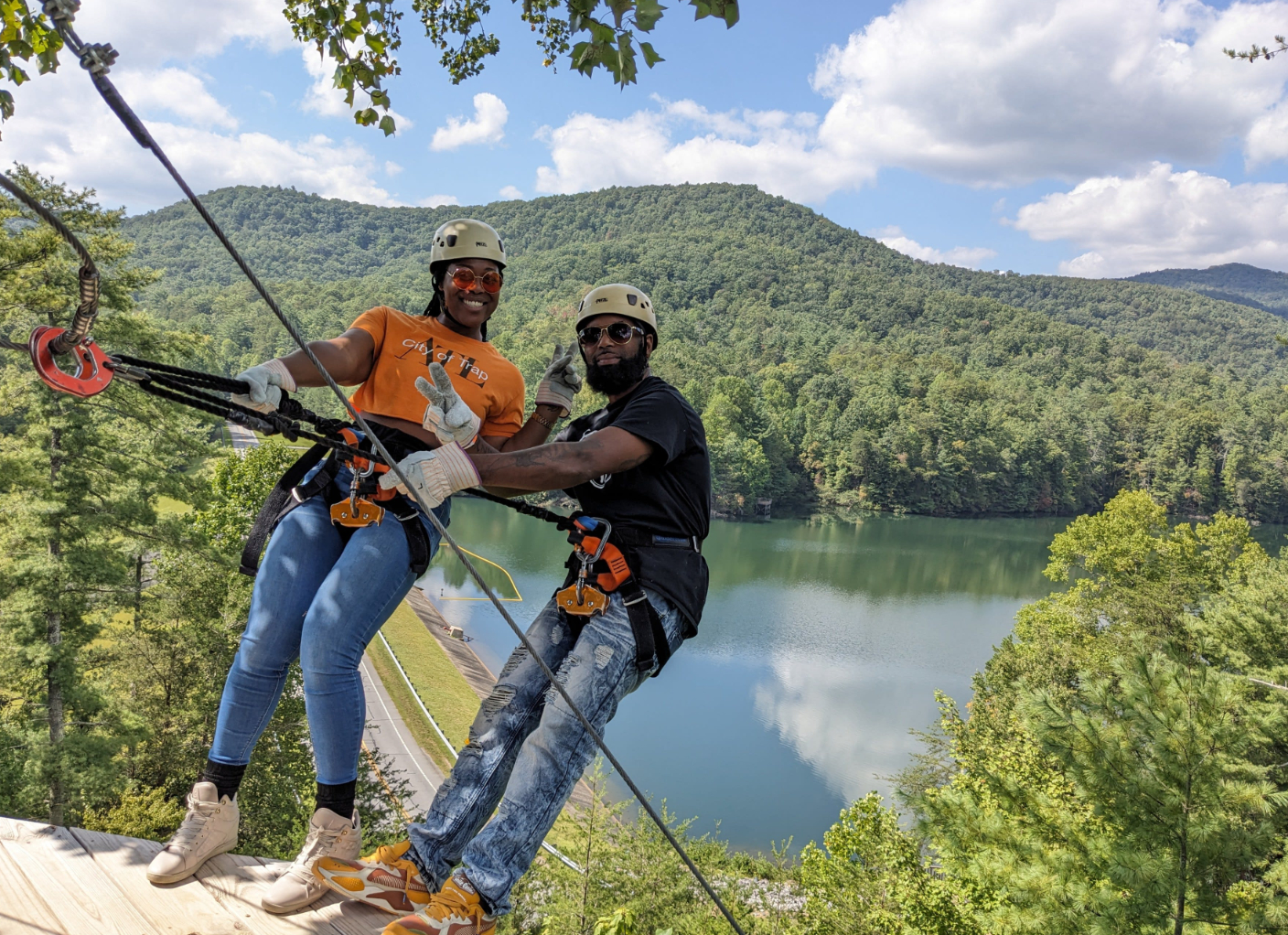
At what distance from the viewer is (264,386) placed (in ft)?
8.34

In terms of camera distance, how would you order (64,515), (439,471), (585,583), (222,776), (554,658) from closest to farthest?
(439,471) → (222,776) → (585,583) → (554,658) → (64,515)

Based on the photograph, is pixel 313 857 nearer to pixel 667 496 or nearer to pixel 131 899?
pixel 131 899

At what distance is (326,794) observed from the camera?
8.42 feet

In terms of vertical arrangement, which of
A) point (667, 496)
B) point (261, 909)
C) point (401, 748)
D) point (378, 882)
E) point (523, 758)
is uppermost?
point (667, 496)

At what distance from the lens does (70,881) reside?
98.8 inches

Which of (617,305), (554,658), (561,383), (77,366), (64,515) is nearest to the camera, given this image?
(77,366)

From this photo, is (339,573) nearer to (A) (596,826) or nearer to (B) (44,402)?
(B) (44,402)

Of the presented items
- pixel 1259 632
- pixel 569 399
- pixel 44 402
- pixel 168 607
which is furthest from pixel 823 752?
pixel 569 399

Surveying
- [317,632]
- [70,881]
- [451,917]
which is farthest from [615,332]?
[70,881]

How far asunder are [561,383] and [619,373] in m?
0.44

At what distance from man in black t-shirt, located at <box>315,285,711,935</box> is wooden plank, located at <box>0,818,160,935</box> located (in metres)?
0.55

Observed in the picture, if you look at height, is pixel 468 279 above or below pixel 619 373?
above

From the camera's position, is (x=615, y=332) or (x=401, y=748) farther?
(x=401, y=748)

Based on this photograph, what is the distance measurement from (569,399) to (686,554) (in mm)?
923
